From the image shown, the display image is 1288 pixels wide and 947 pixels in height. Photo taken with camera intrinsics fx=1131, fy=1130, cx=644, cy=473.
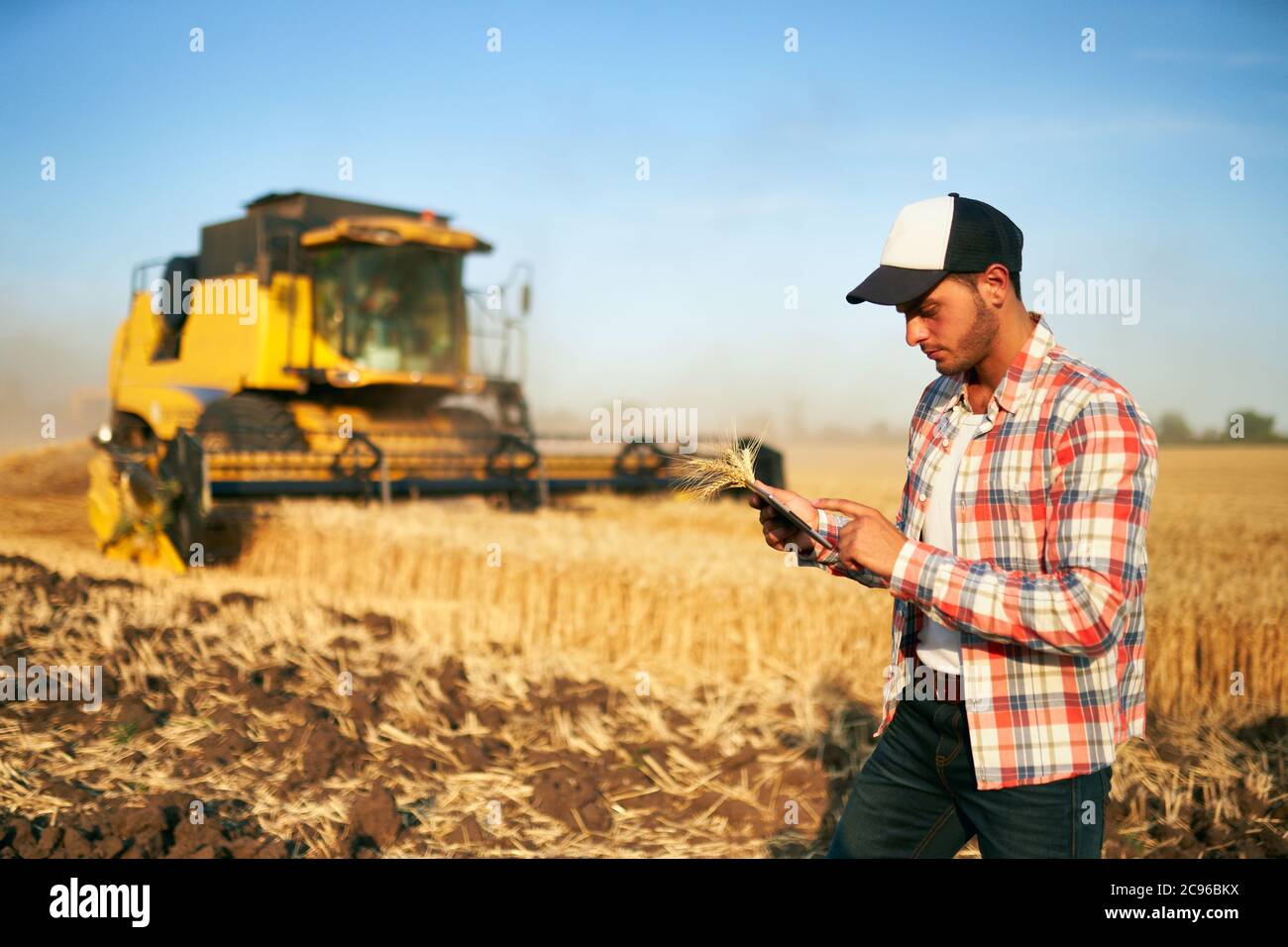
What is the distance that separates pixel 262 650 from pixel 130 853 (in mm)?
2887

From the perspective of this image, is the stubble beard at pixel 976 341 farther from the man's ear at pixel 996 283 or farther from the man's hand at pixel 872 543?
the man's hand at pixel 872 543

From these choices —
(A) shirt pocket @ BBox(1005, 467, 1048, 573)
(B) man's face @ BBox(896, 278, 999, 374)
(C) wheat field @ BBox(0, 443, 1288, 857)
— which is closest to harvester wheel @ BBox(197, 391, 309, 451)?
(C) wheat field @ BBox(0, 443, 1288, 857)

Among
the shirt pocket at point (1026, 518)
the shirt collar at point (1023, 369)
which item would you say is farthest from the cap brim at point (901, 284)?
the shirt pocket at point (1026, 518)

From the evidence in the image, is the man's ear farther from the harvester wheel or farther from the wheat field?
the harvester wheel

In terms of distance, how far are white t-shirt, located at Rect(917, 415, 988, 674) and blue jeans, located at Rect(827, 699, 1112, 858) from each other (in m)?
0.10

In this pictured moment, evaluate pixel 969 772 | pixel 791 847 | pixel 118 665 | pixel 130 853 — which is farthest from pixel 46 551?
pixel 969 772

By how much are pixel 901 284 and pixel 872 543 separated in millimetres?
501

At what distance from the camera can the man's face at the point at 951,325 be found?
2197 mm

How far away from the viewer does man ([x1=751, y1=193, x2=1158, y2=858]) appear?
200 centimetres

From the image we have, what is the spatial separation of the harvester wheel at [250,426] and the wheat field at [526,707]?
2.23 m

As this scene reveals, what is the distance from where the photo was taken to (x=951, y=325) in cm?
222

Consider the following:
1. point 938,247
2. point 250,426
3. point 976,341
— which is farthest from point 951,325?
point 250,426

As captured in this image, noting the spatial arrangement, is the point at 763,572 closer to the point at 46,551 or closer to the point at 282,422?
the point at 282,422

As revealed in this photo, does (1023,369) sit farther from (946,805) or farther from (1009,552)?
(946,805)
